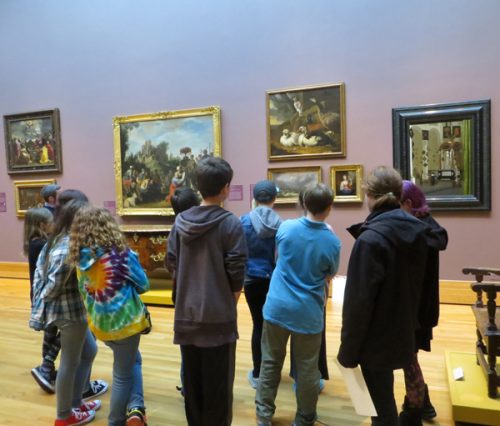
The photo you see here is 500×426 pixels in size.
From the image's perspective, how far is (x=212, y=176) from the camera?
2.52 m

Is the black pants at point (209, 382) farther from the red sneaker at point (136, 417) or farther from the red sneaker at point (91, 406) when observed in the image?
the red sneaker at point (91, 406)

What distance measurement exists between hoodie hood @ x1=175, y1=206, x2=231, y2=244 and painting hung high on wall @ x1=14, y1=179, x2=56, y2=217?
831 cm

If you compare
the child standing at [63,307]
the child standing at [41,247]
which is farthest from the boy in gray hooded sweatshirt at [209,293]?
the child standing at [41,247]

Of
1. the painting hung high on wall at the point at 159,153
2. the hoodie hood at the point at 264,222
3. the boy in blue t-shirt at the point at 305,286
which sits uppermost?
the painting hung high on wall at the point at 159,153

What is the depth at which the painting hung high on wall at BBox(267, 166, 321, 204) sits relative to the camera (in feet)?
25.1

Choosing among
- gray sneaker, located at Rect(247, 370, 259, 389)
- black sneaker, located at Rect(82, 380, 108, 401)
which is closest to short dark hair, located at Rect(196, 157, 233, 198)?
gray sneaker, located at Rect(247, 370, 259, 389)

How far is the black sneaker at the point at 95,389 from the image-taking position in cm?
386

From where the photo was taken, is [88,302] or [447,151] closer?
[88,302]

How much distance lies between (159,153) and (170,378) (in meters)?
5.30

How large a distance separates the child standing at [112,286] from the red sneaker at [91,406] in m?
0.71

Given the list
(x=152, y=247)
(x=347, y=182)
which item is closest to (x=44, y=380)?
(x=152, y=247)

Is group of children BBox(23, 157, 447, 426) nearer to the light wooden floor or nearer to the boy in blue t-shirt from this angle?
the boy in blue t-shirt

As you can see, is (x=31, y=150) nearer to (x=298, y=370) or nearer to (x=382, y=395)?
(x=298, y=370)

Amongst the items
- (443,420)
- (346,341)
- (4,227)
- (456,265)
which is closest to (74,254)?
(346,341)
